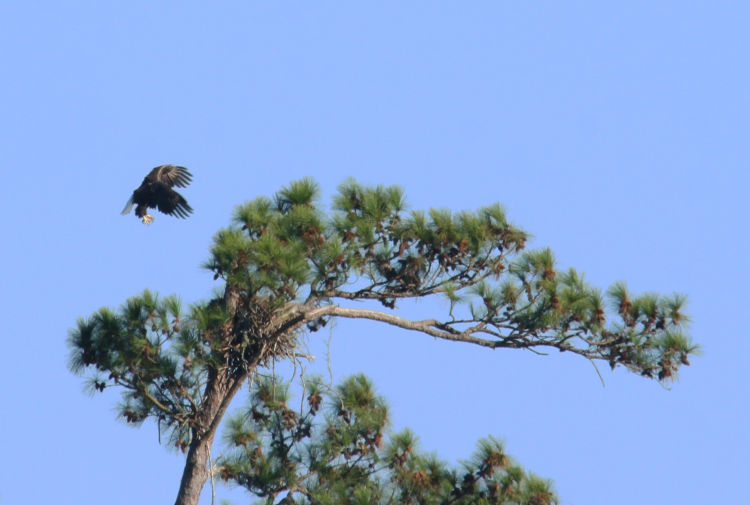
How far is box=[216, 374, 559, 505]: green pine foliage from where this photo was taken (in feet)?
25.0

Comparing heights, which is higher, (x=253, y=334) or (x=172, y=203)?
(x=172, y=203)

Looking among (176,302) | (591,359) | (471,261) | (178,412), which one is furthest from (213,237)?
(591,359)

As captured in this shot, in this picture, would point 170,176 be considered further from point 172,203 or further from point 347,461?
point 347,461

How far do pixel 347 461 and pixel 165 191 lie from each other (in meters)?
2.68

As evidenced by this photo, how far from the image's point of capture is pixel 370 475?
7926 millimetres

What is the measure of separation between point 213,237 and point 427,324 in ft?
5.00

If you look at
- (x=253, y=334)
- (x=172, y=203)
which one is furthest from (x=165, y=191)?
(x=253, y=334)

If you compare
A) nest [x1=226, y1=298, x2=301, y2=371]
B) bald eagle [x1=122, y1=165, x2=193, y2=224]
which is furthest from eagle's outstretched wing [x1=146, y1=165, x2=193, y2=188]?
nest [x1=226, y1=298, x2=301, y2=371]

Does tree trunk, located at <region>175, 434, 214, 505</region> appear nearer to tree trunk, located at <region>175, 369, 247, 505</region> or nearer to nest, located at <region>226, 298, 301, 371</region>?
tree trunk, located at <region>175, 369, 247, 505</region>

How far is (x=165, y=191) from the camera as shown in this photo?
9.24 meters

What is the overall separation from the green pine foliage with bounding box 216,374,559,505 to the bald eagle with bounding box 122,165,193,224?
192 cm

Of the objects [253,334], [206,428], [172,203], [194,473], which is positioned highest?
[172,203]

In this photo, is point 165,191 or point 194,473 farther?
point 165,191

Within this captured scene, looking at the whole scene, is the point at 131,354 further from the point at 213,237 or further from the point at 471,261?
the point at 471,261
